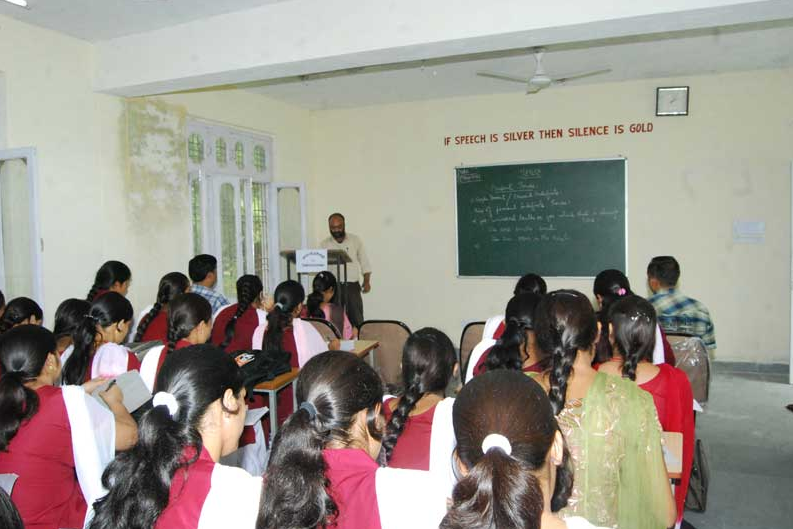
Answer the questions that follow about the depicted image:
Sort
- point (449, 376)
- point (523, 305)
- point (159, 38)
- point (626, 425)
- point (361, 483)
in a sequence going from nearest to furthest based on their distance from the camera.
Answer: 1. point (361, 483)
2. point (626, 425)
3. point (449, 376)
4. point (523, 305)
5. point (159, 38)

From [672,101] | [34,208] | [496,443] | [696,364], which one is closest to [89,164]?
[34,208]

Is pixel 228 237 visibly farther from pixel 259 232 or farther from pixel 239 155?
pixel 239 155

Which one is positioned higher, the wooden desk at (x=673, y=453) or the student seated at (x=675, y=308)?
the student seated at (x=675, y=308)

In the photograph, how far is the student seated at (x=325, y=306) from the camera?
418 centimetres

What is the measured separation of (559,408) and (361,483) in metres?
0.63

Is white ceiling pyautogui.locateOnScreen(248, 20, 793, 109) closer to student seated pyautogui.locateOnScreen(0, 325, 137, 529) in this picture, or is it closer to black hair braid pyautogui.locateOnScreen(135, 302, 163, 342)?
black hair braid pyautogui.locateOnScreen(135, 302, 163, 342)

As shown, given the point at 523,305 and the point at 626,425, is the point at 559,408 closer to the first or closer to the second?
the point at 626,425

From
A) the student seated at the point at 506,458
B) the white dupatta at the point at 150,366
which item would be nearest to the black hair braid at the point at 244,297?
the white dupatta at the point at 150,366

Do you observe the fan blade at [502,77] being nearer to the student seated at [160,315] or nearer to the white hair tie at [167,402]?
the student seated at [160,315]

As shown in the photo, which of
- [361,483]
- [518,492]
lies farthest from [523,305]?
[518,492]

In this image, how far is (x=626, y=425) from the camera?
1487mm

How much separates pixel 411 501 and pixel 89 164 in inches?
169

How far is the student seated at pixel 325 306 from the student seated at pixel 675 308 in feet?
6.81

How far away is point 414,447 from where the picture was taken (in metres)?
1.76
